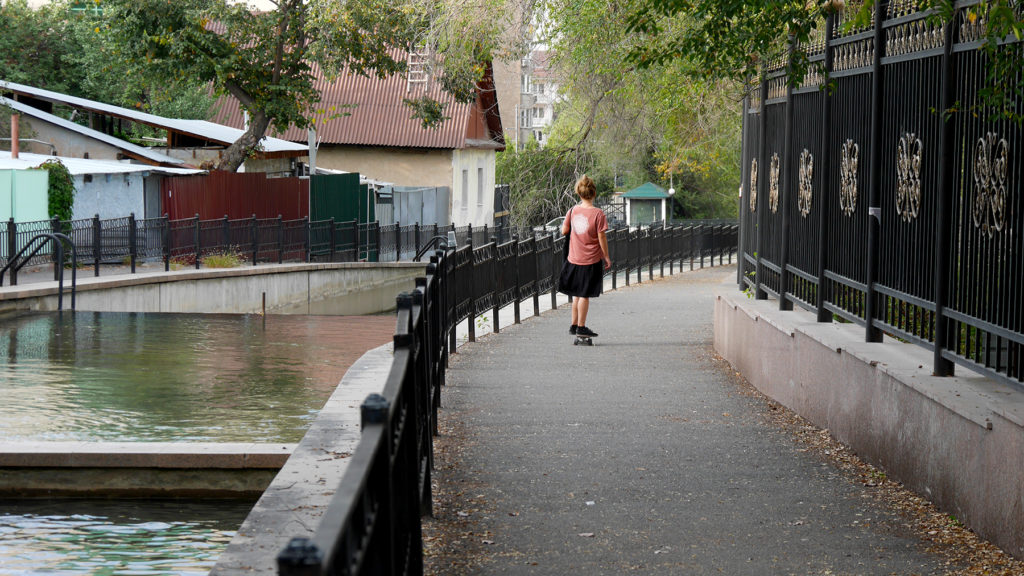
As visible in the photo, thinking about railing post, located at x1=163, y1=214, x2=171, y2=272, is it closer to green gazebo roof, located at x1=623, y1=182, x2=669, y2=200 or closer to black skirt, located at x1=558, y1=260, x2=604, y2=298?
black skirt, located at x1=558, y1=260, x2=604, y2=298

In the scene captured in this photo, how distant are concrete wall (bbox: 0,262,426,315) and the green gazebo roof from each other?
2700 centimetres

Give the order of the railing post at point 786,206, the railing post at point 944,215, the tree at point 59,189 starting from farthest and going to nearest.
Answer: the tree at point 59,189
the railing post at point 786,206
the railing post at point 944,215

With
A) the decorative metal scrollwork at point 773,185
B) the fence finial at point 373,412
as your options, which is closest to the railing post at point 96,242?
the decorative metal scrollwork at point 773,185

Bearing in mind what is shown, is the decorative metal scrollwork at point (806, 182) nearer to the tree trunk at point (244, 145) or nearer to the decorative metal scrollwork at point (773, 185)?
the decorative metal scrollwork at point (773, 185)

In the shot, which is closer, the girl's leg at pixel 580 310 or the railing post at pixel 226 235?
the girl's leg at pixel 580 310

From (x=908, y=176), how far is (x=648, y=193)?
2050 inches

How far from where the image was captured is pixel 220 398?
10922 millimetres

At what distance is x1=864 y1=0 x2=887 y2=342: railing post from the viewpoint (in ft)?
24.7

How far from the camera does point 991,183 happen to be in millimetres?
5750

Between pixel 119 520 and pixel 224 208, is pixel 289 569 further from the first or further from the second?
pixel 224 208

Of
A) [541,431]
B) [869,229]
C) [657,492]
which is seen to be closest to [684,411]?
[541,431]

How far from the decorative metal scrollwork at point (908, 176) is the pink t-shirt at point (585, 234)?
5.84 meters

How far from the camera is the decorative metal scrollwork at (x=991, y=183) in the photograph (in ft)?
18.4

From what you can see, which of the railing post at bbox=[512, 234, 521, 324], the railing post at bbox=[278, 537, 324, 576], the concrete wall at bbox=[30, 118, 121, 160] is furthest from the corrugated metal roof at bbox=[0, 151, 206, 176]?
the railing post at bbox=[278, 537, 324, 576]
